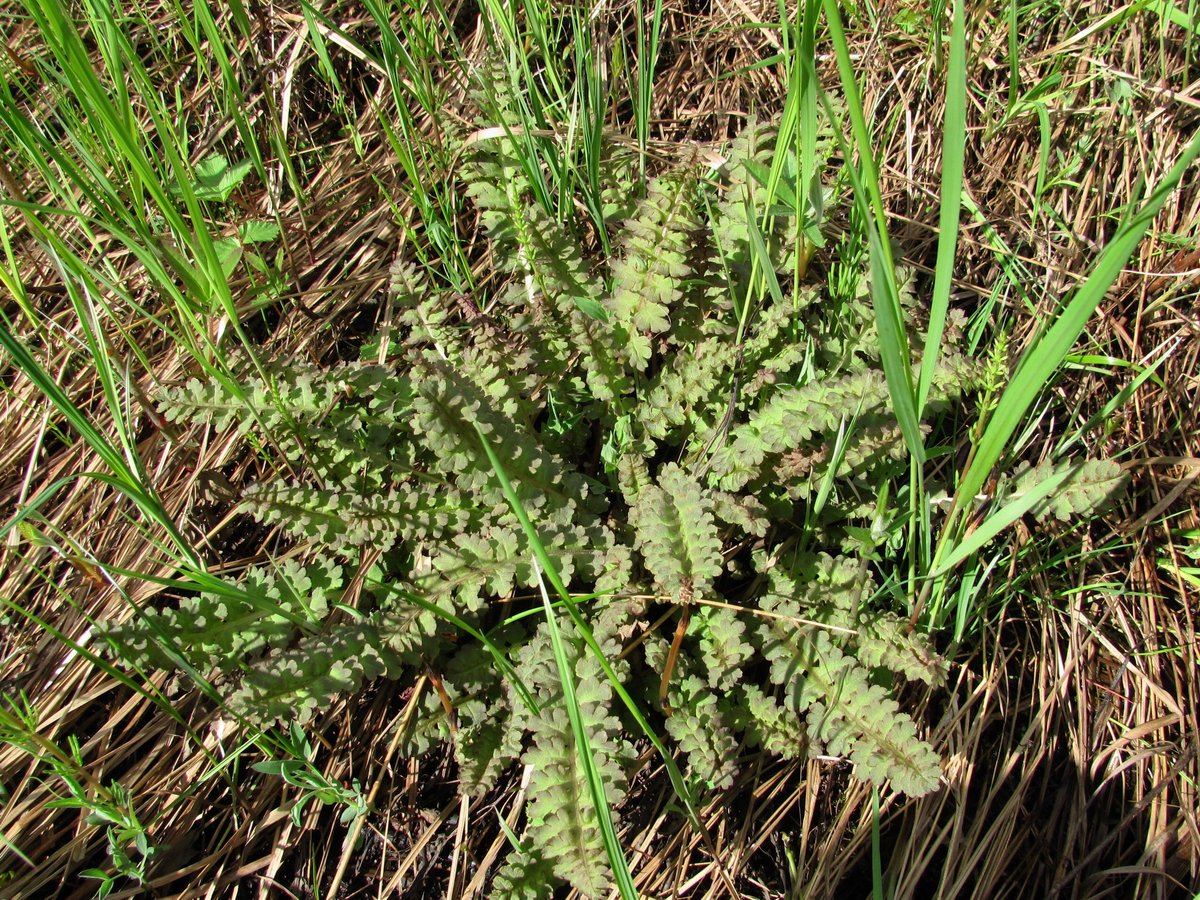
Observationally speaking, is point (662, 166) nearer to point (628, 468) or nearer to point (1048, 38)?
point (628, 468)

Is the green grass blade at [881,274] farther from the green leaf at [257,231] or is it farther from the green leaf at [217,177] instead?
the green leaf at [217,177]

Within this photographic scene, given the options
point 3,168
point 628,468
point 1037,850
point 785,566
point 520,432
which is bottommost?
point 1037,850

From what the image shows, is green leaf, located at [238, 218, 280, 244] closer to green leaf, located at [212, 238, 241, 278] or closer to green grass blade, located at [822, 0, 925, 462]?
green leaf, located at [212, 238, 241, 278]

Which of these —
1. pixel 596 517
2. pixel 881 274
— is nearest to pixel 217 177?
pixel 596 517

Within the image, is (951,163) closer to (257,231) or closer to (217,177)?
(257,231)

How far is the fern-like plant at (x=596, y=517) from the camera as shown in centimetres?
199

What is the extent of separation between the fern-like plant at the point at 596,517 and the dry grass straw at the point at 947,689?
21 cm

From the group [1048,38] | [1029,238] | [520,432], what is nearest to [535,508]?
[520,432]

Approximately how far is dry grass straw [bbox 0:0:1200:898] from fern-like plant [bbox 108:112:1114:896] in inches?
8.4

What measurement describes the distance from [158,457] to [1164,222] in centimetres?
322

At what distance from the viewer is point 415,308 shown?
99.1 inches

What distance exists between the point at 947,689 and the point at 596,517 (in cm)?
104

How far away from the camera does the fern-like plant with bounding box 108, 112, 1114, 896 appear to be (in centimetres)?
199

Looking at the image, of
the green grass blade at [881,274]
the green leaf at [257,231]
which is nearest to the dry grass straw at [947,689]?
the green leaf at [257,231]
